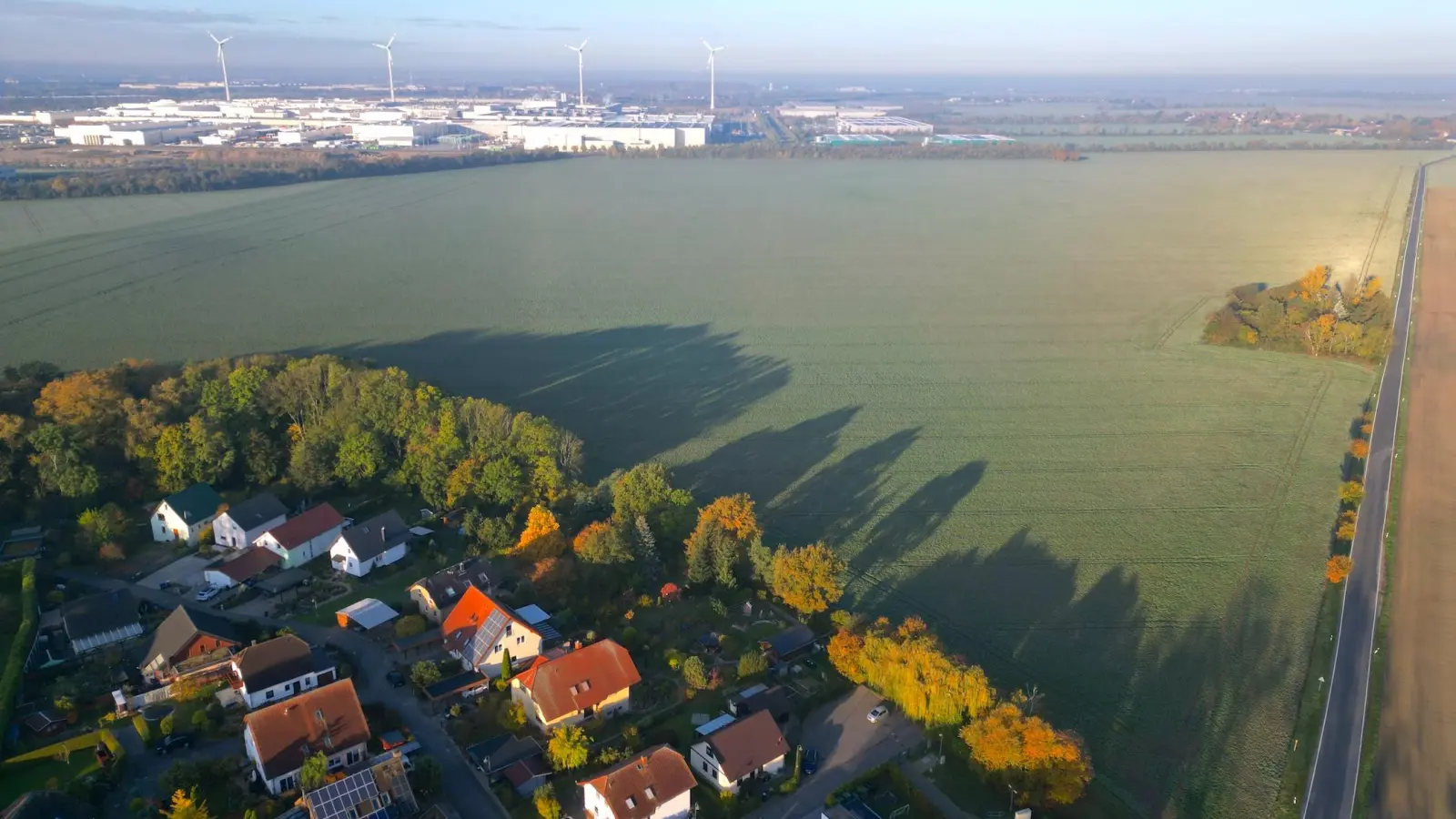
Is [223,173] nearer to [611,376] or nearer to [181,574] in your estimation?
[611,376]

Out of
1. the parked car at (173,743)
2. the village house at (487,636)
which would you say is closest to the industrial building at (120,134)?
the village house at (487,636)

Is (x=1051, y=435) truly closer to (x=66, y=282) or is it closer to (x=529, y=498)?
(x=529, y=498)

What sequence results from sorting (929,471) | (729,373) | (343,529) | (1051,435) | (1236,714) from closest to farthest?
(1236,714)
(343,529)
(929,471)
(1051,435)
(729,373)

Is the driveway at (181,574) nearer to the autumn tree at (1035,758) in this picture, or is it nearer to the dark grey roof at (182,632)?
the dark grey roof at (182,632)

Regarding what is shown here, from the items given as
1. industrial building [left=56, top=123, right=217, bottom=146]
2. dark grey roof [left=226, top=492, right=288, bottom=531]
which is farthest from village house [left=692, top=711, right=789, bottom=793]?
industrial building [left=56, top=123, right=217, bottom=146]

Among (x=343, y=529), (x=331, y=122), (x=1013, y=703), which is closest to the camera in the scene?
(x=1013, y=703)

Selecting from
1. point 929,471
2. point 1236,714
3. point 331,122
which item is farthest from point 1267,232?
point 331,122

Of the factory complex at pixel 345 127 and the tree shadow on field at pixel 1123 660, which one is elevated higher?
the factory complex at pixel 345 127
